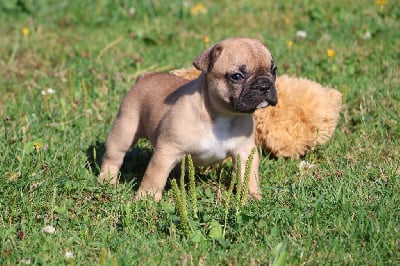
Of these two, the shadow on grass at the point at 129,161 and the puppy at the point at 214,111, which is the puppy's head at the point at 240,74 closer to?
Result: the puppy at the point at 214,111

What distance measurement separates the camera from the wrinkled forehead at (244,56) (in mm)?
4777

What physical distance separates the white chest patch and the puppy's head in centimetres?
14

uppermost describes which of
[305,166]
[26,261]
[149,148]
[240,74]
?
[240,74]

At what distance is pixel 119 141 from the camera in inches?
217

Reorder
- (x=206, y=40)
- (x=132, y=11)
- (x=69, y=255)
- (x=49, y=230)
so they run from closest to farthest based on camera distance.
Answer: (x=69, y=255)
(x=49, y=230)
(x=206, y=40)
(x=132, y=11)

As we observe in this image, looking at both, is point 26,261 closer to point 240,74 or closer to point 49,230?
point 49,230

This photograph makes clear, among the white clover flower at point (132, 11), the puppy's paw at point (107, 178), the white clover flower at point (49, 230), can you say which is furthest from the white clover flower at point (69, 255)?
the white clover flower at point (132, 11)

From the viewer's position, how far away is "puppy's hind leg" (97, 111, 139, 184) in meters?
5.48

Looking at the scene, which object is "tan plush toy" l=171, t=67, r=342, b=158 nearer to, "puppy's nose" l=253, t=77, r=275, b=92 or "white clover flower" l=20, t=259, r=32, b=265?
"puppy's nose" l=253, t=77, r=275, b=92

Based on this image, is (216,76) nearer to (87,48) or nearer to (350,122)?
(350,122)

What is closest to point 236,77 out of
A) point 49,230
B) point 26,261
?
point 49,230

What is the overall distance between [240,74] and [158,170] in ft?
2.66

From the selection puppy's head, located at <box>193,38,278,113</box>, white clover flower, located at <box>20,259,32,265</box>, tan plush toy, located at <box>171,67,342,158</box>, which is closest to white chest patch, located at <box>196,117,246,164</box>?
puppy's head, located at <box>193,38,278,113</box>

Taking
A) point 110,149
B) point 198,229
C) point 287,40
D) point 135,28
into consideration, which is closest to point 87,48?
point 135,28
